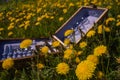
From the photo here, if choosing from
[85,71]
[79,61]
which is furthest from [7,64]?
[85,71]

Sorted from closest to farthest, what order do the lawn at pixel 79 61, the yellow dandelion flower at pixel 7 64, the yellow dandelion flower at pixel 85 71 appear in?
the yellow dandelion flower at pixel 85 71 → the lawn at pixel 79 61 → the yellow dandelion flower at pixel 7 64

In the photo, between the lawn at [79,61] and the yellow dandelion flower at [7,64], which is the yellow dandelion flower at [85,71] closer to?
the lawn at [79,61]

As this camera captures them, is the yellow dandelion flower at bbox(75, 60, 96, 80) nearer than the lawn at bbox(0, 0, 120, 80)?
Yes

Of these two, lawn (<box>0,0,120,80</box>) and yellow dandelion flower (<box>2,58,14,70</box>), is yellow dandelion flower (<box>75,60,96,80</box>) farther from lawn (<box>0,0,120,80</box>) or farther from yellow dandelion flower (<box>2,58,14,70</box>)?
yellow dandelion flower (<box>2,58,14,70</box>)

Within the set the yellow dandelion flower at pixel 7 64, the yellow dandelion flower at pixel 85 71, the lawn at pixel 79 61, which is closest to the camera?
the yellow dandelion flower at pixel 85 71

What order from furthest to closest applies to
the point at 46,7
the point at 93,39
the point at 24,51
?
the point at 46,7 < the point at 24,51 < the point at 93,39

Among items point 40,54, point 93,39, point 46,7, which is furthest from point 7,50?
point 46,7

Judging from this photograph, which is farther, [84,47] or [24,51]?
[24,51]

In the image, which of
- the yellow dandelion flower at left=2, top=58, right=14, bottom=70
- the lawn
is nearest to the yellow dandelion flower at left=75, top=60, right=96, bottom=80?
the lawn

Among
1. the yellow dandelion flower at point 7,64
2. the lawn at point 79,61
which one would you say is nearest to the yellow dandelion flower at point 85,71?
the lawn at point 79,61

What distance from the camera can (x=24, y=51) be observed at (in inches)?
114

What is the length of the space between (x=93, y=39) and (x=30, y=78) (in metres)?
0.64

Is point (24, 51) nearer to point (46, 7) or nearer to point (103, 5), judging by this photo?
point (103, 5)

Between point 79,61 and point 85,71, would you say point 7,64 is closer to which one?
point 79,61
